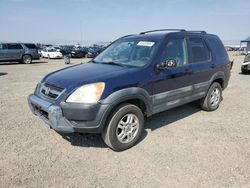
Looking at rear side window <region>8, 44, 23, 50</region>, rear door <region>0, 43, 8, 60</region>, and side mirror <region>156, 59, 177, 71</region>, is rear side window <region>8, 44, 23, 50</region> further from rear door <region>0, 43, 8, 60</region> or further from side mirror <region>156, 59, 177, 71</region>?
side mirror <region>156, 59, 177, 71</region>

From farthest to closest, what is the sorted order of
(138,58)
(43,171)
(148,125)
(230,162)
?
(148,125) → (138,58) → (230,162) → (43,171)

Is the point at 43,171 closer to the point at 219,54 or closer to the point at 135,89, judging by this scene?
the point at 135,89

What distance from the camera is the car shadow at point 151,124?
4.23 m

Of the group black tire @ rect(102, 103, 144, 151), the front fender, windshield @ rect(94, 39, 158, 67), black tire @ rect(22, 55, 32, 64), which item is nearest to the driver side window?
windshield @ rect(94, 39, 158, 67)

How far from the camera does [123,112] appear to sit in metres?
3.74

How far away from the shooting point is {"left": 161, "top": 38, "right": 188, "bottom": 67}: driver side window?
14.5 feet

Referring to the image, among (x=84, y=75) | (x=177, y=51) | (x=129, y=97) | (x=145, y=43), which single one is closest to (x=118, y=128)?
(x=129, y=97)

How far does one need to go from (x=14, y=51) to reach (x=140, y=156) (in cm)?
1971

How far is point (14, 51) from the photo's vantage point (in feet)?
66.7

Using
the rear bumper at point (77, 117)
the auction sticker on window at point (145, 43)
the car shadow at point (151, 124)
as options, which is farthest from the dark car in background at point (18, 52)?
the rear bumper at point (77, 117)

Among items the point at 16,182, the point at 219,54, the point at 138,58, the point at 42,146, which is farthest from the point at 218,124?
the point at 16,182

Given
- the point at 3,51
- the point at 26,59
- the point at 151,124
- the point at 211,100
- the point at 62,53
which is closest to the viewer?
the point at 151,124

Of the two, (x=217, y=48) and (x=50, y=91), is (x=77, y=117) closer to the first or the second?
(x=50, y=91)

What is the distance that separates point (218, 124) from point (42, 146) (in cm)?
355
